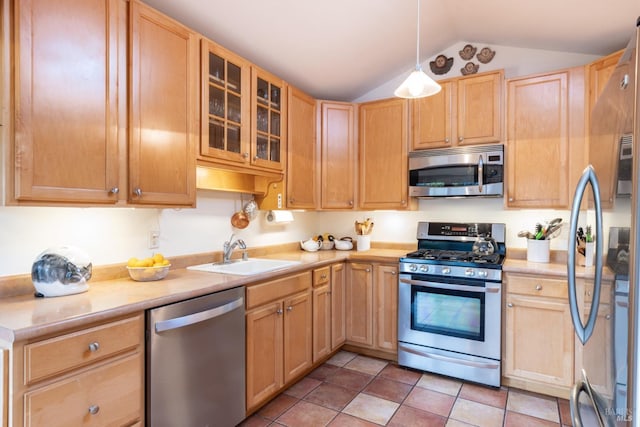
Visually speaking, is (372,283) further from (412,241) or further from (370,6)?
(370,6)

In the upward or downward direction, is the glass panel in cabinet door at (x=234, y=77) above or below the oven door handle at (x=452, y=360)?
above

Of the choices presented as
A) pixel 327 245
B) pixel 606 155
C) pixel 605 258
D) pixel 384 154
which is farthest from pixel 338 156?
pixel 605 258

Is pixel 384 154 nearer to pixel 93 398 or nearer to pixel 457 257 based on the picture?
pixel 457 257

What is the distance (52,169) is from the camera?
1438 mm

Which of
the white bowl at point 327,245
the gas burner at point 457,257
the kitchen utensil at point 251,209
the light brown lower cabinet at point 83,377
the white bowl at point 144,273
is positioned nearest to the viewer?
the light brown lower cabinet at point 83,377

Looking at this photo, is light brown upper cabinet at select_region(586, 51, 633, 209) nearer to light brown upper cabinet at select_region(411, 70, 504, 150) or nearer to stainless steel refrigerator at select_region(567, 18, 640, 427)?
stainless steel refrigerator at select_region(567, 18, 640, 427)

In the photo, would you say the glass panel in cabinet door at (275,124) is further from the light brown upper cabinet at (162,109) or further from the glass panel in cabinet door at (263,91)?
the light brown upper cabinet at (162,109)

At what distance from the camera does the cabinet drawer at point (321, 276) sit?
272 centimetres

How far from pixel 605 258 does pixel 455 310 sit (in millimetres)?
1825

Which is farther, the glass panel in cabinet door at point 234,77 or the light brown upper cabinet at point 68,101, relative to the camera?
the glass panel in cabinet door at point 234,77

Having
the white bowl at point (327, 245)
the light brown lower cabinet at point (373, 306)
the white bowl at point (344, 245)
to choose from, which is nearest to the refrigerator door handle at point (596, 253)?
the light brown lower cabinet at point (373, 306)

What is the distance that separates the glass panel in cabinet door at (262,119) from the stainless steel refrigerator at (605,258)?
6.50 ft

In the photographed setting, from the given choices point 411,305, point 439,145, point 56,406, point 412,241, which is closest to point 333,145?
point 439,145

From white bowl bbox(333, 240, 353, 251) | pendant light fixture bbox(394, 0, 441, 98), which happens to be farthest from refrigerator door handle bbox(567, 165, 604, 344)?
white bowl bbox(333, 240, 353, 251)
